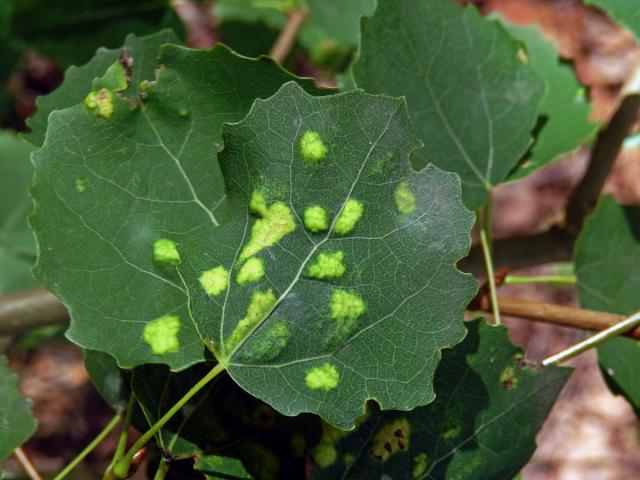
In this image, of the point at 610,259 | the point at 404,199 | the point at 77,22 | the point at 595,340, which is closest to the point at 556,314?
the point at 595,340

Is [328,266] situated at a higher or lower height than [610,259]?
higher

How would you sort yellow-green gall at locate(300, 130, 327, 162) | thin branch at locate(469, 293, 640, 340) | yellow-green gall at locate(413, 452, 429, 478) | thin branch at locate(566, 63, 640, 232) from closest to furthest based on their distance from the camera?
yellow-green gall at locate(300, 130, 327, 162), yellow-green gall at locate(413, 452, 429, 478), thin branch at locate(469, 293, 640, 340), thin branch at locate(566, 63, 640, 232)

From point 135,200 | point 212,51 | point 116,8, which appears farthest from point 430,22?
point 116,8

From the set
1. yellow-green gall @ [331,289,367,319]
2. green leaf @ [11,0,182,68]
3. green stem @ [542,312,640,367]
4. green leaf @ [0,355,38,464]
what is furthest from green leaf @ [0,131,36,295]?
green stem @ [542,312,640,367]

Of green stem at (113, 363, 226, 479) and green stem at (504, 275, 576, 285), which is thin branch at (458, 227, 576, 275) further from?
green stem at (113, 363, 226, 479)

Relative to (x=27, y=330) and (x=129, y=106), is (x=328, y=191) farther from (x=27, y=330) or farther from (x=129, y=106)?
(x=27, y=330)

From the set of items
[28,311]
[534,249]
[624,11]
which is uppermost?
[624,11]

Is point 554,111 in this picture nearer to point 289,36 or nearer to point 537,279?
point 537,279
